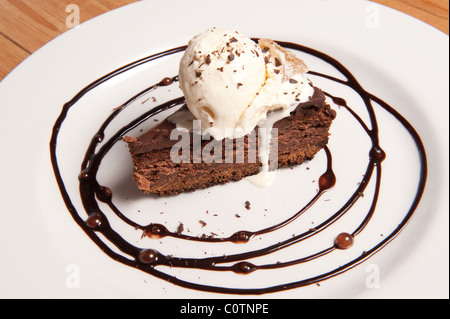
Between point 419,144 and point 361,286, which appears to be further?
point 419,144

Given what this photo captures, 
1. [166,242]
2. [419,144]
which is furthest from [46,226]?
[419,144]

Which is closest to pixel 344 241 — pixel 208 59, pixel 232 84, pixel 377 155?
pixel 377 155

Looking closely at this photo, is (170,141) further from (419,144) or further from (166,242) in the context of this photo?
(419,144)

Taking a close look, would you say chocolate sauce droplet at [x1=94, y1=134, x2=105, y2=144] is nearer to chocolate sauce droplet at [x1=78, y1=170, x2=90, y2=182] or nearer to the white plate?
the white plate

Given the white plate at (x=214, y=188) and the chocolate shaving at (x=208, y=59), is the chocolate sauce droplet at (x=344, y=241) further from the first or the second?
the chocolate shaving at (x=208, y=59)

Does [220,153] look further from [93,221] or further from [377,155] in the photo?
[377,155]

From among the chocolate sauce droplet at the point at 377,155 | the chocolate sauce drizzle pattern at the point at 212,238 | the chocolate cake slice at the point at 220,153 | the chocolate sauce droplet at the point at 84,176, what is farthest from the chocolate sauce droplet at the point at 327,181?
the chocolate sauce droplet at the point at 84,176

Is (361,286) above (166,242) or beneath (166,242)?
beneath
